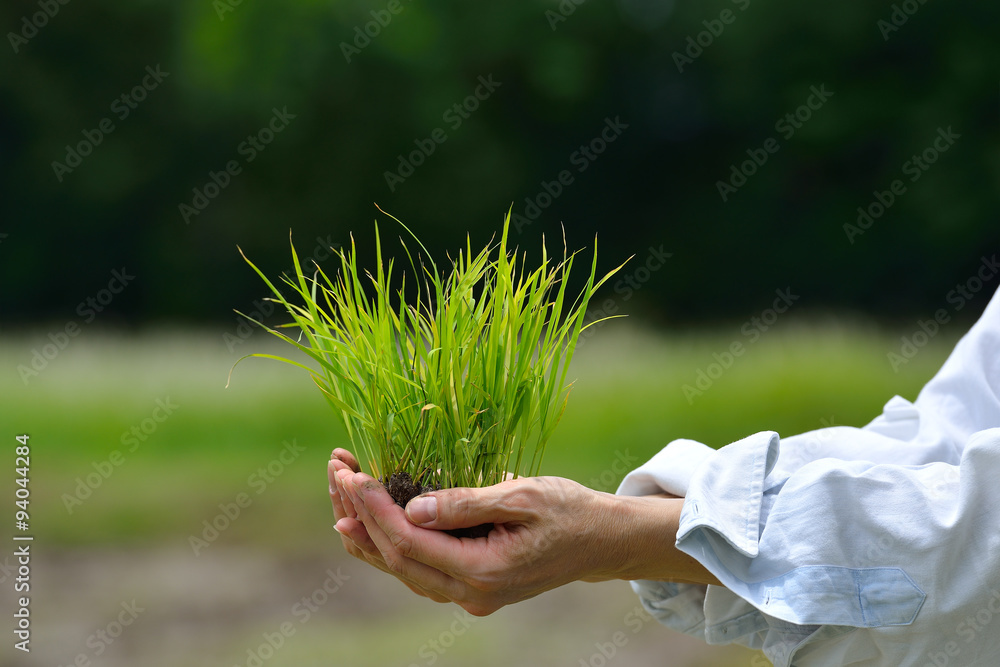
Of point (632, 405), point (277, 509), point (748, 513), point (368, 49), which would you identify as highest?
point (368, 49)

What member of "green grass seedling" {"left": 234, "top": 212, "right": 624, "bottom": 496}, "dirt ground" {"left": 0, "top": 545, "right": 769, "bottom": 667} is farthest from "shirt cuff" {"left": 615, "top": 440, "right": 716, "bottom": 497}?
"dirt ground" {"left": 0, "top": 545, "right": 769, "bottom": 667}

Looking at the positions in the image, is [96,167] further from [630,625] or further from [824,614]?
[824,614]

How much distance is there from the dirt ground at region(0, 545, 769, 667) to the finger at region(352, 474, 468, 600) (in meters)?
1.82

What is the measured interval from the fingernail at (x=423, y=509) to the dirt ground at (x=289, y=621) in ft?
6.24

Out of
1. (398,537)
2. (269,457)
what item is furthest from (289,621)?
(398,537)

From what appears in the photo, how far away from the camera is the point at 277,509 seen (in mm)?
3701

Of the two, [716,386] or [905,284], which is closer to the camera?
[716,386]

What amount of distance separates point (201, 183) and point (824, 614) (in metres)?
9.36

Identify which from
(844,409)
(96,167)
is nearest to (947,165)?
(844,409)

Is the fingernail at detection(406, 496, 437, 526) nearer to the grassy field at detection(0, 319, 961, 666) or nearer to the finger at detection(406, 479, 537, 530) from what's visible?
the finger at detection(406, 479, 537, 530)

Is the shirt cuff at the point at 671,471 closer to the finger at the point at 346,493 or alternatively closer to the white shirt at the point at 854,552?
the white shirt at the point at 854,552

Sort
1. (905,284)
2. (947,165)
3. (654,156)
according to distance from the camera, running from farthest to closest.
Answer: (654,156) → (905,284) → (947,165)

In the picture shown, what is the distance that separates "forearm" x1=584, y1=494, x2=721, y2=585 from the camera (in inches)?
43.5

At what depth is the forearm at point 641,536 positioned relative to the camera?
3.62 feet
